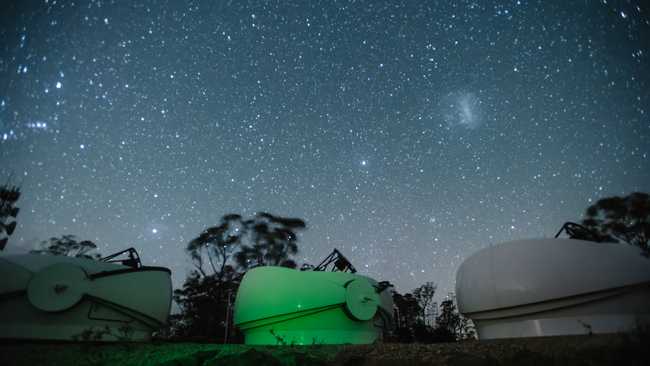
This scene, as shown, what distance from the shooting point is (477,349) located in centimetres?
739

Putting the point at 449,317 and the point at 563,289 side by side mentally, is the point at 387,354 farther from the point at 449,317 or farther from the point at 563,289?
the point at 449,317

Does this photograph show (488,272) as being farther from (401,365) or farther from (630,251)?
(401,365)

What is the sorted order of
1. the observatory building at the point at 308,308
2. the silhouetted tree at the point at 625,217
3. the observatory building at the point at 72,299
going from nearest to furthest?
the observatory building at the point at 72,299 → the observatory building at the point at 308,308 → the silhouetted tree at the point at 625,217

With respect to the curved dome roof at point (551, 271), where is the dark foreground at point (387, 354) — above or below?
below

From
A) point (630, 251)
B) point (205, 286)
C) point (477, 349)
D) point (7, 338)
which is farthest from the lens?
point (205, 286)

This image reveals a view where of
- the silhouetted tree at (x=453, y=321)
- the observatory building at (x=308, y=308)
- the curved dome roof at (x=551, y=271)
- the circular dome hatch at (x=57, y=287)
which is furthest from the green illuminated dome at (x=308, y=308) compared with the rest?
the silhouetted tree at (x=453, y=321)

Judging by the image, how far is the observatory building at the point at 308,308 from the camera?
13.7 meters

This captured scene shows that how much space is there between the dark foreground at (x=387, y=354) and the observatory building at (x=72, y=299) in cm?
183

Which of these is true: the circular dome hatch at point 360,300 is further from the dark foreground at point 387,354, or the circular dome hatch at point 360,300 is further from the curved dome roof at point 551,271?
the dark foreground at point 387,354

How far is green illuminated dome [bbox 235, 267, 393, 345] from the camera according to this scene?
45.1 feet

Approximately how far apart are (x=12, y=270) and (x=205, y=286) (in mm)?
20647

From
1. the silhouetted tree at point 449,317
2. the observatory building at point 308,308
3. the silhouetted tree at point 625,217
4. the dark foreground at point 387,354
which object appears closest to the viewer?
the dark foreground at point 387,354

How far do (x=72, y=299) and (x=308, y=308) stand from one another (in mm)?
8497

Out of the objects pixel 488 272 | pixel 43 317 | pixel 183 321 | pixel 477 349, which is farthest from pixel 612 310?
pixel 183 321
